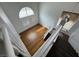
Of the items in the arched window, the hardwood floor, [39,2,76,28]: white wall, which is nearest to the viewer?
the hardwood floor

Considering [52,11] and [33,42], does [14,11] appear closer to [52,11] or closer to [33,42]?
[33,42]

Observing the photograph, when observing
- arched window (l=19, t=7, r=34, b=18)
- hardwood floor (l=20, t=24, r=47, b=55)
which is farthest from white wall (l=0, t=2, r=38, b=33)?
hardwood floor (l=20, t=24, r=47, b=55)

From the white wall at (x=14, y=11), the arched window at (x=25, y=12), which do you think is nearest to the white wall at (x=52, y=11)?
the arched window at (x=25, y=12)

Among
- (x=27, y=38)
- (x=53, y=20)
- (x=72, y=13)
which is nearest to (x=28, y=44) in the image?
(x=27, y=38)

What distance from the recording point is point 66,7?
2861 millimetres

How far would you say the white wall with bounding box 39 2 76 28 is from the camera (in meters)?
2.86

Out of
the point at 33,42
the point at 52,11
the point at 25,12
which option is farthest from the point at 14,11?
the point at 52,11

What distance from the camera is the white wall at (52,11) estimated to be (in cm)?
286

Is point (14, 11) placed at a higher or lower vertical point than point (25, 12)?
higher

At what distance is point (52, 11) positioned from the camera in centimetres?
A: 355

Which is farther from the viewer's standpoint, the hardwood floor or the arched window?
the arched window

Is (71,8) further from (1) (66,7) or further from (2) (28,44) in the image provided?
(2) (28,44)

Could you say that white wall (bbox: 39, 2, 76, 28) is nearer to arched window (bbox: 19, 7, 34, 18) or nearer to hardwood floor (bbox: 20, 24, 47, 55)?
arched window (bbox: 19, 7, 34, 18)

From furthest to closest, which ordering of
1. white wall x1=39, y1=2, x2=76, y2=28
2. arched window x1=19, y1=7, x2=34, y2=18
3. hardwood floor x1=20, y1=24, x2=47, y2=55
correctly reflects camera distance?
arched window x1=19, y1=7, x2=34, y2=18 → white wall x1=39, y1=2, x2=76, y2=28 → hardwood floor x1=20, y1=24, x2=47, y2=55
